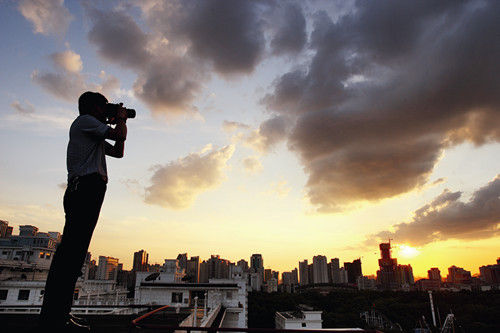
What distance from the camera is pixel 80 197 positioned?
245 cm

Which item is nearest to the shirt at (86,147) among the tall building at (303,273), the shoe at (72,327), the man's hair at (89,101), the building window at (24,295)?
the man's hair at (89,101)

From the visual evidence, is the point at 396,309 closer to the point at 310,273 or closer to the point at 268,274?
the point at 268,274

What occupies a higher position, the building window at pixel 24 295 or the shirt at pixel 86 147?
the shirt at pixel 86 147

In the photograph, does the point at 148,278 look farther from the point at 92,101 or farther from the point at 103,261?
the point at 103,261

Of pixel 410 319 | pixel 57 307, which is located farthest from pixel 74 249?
pixel 410 319

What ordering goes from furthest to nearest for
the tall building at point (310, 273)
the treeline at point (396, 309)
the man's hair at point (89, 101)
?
the tall building at point (310, 273)
the treeline at point (396, 309)
the man's hair at point (89, 101)

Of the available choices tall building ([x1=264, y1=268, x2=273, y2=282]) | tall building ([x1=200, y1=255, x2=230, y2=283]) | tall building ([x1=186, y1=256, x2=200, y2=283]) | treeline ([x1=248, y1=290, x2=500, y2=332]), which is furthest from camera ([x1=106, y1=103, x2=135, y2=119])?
tall building ([x1=264, y1=268, x2=273, y2=282])

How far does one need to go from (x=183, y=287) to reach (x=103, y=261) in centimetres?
7295

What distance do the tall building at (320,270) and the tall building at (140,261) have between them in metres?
113

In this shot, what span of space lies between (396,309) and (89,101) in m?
83.5

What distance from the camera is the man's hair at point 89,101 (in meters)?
2.91

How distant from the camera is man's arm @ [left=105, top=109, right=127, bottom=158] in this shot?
275cm

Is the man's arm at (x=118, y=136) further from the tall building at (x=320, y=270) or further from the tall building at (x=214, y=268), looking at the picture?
the tall building at (x=320, y=270)

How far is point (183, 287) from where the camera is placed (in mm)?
38031
